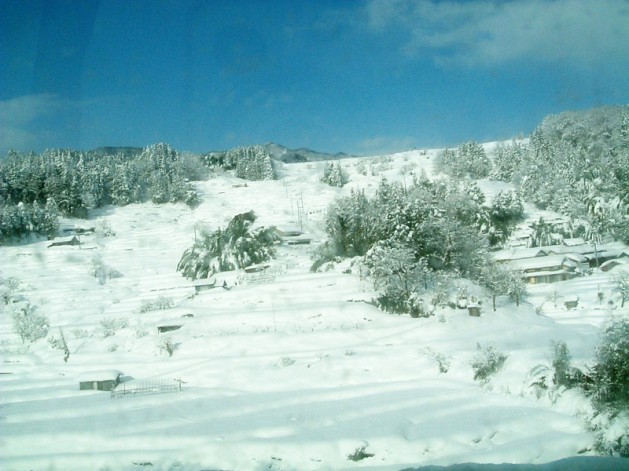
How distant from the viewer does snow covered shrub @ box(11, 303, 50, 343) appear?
1202cm

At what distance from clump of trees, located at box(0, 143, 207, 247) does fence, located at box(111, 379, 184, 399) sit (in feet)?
53.7

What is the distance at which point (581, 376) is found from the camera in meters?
6.00

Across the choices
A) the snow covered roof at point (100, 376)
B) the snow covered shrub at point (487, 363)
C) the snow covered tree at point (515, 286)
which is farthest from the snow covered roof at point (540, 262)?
the snow covered roof at point (100, 376)

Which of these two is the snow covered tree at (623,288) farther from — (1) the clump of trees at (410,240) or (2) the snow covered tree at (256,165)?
(2) the snow covered tree at (256,165)

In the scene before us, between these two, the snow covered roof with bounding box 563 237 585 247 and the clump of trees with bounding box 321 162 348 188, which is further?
the clump of trees with bounding box 321 162 348 188

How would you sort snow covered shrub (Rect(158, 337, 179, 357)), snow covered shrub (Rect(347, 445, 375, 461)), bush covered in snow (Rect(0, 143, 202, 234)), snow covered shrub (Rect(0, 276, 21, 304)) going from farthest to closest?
1. bush covered in snow (Rect(0, 143, 202, 234))
2. snow covered shrub (Rect(0, 276, 21, 304))
3. snow covered shrub (Rect(158, 337, 179, 357))
4. snow covered shrub (Rect(347, 445, 375, 461))

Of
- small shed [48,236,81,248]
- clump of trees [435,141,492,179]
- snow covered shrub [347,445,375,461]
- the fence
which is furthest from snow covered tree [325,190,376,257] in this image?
clump of trees [435,141,492,179]

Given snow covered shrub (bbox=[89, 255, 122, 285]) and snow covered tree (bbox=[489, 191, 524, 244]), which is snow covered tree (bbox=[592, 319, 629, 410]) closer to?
snow covered tree (bbox=[489, 191, 524, 244])

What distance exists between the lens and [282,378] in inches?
324

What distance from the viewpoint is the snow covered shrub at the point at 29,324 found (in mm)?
12023

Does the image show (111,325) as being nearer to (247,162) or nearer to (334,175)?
(334,175)

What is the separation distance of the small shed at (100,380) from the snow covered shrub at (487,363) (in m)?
5.91

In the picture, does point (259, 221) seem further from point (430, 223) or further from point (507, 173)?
point (507, 173)

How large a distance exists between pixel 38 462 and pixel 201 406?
7.59 feet
